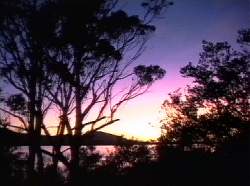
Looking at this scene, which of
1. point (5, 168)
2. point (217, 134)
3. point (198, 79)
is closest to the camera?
point (5, 168)

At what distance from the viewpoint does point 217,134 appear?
15625 millimetres

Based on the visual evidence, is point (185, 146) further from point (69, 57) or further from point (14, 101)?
point (14, 101)

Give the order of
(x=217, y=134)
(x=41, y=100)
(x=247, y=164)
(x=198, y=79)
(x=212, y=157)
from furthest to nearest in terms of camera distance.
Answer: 1. (x=198, y=79)
2. (x=217, y=134)
3. (x=41, y=100)
4. (x=212, y=157)
5. (x=247, y=164)

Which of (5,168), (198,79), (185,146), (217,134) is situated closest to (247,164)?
(185,146)

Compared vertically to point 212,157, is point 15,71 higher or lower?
higher

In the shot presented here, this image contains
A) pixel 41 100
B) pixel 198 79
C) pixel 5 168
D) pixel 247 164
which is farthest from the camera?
pixel 198 79

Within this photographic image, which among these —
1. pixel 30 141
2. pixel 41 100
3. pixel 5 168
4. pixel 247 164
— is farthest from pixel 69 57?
pixel 247 164

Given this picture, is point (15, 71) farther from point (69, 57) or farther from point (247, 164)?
point (247, 164)

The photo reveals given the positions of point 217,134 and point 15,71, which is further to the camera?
point 217,134

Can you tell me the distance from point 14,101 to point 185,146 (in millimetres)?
6162

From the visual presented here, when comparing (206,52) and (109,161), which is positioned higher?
(206,52)

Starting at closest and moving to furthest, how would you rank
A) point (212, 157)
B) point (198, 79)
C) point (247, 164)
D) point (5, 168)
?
point (247, 164) < point (212, 157) < point (5, 168) < point (198, 79)

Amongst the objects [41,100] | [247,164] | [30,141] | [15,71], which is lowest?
[247,164]

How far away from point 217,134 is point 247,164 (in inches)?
175
